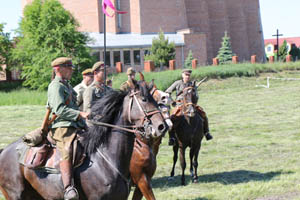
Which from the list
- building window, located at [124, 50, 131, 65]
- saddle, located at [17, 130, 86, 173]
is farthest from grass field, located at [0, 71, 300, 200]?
building window, located at [124, 50, 131, 65]

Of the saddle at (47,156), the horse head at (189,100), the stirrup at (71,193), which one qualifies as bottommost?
the stirrup at (71,193)

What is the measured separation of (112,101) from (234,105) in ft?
74.8

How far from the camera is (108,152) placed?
5.79m

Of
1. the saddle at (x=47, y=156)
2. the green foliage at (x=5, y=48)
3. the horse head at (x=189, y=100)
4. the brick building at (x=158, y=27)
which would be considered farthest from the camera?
the brick building at (x=158, y=27)

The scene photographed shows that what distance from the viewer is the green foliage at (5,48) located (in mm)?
51750

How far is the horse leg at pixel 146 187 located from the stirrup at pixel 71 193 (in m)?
1.94

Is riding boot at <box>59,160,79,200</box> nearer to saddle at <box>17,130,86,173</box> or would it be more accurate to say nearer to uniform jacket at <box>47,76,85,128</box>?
saddle at <box>17,130,86,173</box>

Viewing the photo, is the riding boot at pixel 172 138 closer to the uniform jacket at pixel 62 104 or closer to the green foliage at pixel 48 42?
the uniform jacket at pixel 62 104

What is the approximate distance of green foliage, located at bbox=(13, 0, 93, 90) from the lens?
42938 millimetres

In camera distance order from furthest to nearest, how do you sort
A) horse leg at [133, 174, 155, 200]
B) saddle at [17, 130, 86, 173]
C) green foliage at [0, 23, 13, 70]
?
green foliage at [0, 23, 13, 70], horse leg at [133, 174, 155, 200], saddle at [17, 130, 86, 173]

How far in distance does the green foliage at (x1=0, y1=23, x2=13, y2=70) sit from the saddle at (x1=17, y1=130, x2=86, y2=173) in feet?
155

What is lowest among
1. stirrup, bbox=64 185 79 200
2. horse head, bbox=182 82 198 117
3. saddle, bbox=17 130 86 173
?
stirrup, bbox=64 185 79 200

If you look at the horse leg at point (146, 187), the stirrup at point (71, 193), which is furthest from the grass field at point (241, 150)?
the stirrup at point (71, 193)

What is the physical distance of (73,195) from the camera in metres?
5.48
